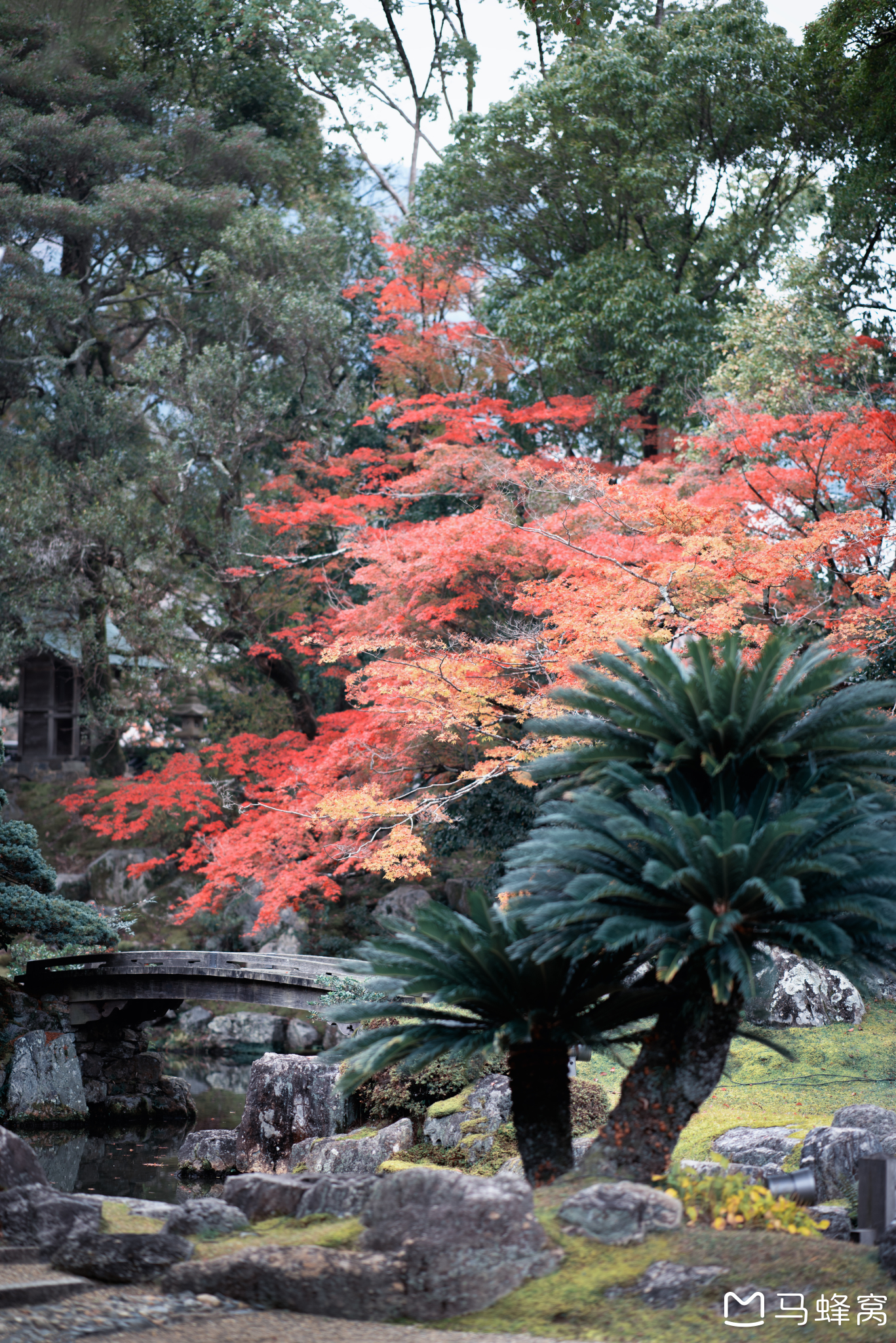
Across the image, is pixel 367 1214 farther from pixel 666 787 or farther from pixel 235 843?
pixel 235 843

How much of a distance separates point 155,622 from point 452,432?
7.31 m

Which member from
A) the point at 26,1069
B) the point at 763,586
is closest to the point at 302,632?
the point at 26,1069

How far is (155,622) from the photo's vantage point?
2267 cm

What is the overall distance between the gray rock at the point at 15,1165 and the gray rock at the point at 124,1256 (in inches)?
33.8

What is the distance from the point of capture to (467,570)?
19.6 metres

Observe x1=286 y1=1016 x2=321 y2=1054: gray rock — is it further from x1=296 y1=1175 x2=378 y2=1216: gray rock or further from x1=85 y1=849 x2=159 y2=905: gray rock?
x1=296 y1=1175 x2=378 y2=1216: gray rock

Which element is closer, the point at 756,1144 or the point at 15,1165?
the point at 15,1165

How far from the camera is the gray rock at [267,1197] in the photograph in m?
7.34

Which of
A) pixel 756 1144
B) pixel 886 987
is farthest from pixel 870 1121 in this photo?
pixel 886 987

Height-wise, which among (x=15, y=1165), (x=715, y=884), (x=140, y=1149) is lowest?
(x=140, y=1149)

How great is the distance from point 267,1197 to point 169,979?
1342 cm

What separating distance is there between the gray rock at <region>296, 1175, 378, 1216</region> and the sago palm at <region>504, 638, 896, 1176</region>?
169cm

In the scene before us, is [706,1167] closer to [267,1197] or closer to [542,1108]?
[542,1108]

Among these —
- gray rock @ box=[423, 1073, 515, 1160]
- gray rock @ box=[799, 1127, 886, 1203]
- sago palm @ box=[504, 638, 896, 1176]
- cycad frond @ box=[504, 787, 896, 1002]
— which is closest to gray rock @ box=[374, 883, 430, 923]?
gray rock @ box=[423, 1073, 515, 1160]
